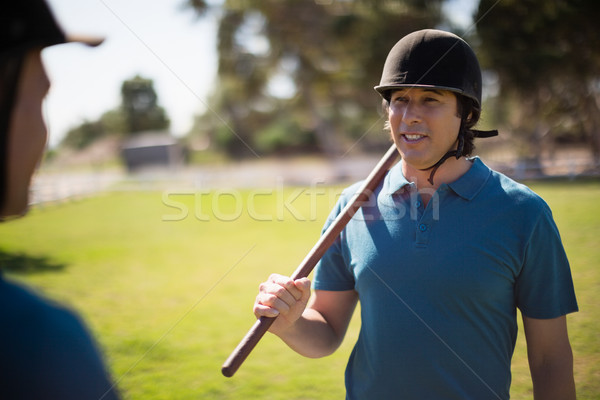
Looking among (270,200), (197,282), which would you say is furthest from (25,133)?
(270,200)

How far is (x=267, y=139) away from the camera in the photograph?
5572 centimetres

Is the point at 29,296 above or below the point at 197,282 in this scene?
above

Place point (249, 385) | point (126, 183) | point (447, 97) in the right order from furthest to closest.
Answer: point (126, 183) < point (249, 385) < point (447, 97)

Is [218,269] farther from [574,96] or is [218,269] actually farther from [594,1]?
[574,96]

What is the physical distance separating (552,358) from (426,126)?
1.05m

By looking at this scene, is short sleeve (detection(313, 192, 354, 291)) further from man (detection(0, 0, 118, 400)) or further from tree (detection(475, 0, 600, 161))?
tree (detection(475, 0, 600, 161))

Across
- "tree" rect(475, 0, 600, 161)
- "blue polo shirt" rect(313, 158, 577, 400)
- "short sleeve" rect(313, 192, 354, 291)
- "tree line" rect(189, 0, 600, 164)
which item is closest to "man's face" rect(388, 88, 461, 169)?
"blue polo shirt" rect(313, 158, 577, 400)

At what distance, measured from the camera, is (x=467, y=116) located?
204cm

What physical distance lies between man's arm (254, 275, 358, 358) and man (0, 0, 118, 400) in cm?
95

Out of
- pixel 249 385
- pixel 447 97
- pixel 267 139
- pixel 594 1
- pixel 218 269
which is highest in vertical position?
pixel 594 1

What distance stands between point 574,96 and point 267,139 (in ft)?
118

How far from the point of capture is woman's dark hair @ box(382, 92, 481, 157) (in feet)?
6.49

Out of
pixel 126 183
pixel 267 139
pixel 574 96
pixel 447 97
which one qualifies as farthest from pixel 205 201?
pixel 267 139

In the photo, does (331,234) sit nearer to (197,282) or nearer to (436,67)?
(436,67)
